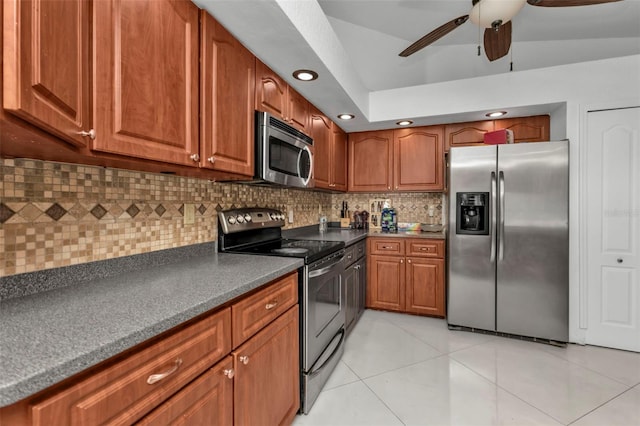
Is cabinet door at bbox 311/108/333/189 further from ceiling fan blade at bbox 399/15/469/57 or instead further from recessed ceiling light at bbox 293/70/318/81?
ceiling fan blade at bbox 399/15/469/57

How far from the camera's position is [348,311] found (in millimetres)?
2570

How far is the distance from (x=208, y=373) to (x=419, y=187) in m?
2.94

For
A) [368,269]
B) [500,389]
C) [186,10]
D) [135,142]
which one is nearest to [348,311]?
[368,269]

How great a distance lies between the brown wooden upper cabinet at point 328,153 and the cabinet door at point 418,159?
2.01 ft

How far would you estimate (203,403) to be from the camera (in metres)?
0.94

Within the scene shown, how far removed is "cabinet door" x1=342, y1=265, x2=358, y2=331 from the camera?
2.48 metres

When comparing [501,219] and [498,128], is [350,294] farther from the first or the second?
[498,128]

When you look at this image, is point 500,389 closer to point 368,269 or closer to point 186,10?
point 368,269

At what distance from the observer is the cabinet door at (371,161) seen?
3.51 metres

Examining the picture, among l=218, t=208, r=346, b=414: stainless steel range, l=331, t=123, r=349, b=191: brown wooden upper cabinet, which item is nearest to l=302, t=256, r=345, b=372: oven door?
l=218, t=208, r=346, b=414: stainless steel range

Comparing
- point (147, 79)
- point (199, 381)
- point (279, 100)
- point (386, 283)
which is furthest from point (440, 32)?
point (386, 283)

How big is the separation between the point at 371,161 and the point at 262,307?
8.73 feet

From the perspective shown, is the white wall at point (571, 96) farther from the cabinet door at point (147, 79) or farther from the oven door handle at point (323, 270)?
the cabinet door at point (147, 79)

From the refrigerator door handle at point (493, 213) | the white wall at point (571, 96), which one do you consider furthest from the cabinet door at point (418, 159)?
the refrigerator door handle at point (493, 213)
